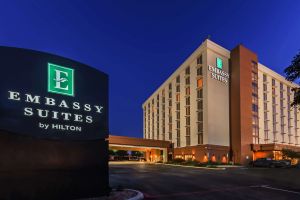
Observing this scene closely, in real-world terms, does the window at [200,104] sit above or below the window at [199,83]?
below

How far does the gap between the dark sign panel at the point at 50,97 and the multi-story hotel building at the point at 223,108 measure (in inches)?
1771

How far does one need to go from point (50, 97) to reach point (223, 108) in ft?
171

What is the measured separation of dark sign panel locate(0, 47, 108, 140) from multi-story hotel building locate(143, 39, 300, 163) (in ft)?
148

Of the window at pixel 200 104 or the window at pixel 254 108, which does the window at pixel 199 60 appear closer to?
the window at pixel 200 104

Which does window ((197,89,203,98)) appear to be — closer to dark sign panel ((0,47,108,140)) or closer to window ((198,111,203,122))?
window ((198,111,203,122))

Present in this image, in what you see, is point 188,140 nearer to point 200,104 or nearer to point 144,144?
point 200,104

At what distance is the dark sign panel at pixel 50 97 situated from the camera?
10.1 meters

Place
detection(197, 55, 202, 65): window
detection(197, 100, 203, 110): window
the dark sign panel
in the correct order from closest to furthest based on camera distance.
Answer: the dark sign panel → detection(197, 100, 203, 110): window → detection(197, 55, 202, 65): window

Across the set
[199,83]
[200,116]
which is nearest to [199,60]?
[199,83]

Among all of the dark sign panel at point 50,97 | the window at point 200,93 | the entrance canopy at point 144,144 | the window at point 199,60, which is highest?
the window at point 199,60

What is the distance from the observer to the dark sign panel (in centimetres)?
1010

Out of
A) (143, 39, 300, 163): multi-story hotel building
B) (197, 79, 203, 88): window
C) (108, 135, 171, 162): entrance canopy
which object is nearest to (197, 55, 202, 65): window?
(143, 39, 300, 163): multi-story hotel building

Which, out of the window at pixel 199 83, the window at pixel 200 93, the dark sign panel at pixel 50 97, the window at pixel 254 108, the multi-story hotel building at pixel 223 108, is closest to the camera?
the dark sign panel at pixel 50 97

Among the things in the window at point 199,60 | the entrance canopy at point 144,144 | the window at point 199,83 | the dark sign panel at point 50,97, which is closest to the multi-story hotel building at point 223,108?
the window at point 199,60
